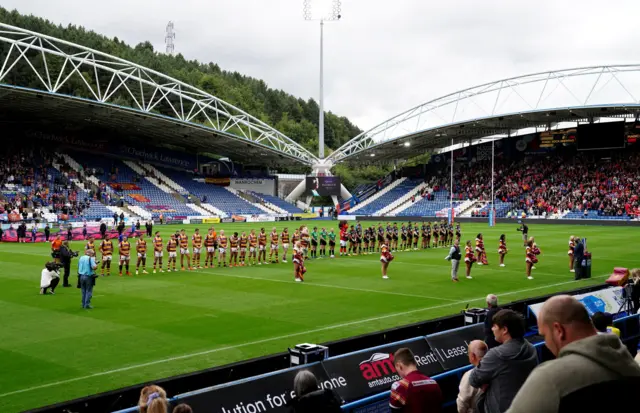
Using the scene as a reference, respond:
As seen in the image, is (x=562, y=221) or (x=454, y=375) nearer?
(x=454, y=375)

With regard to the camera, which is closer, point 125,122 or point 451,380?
point 451,380

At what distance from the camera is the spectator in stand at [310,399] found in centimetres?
493

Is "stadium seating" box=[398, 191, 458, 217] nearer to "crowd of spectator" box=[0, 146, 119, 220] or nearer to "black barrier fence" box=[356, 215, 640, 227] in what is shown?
"black barrier fence" box=[356, 215, 640, 227]

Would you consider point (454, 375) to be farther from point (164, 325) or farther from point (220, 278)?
point (220, 278)

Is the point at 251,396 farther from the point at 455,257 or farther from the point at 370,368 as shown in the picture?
the point at 455,257

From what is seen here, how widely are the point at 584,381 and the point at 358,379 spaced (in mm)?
6703

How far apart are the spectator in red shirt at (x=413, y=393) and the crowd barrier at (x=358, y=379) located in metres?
2.39

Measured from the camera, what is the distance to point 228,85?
142m

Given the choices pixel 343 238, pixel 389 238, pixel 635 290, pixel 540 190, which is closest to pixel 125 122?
pixel 343 238

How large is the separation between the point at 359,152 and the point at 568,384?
73.4m

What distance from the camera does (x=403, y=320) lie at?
51.6 ft

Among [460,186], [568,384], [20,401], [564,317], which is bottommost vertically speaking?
[20,401]

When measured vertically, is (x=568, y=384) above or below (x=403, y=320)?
above

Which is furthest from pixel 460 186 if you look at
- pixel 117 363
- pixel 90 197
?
pixel 117 363
